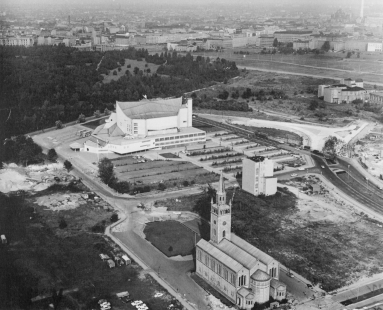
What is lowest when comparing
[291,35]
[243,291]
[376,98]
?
[243,291]

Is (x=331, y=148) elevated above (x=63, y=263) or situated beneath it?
elevated above

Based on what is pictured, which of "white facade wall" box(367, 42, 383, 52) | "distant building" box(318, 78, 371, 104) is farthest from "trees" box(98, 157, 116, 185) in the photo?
"white facade wall" box(367, 42, 383, 52)

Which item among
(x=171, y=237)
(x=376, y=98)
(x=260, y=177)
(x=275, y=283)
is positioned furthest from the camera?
(x=376, y=98)

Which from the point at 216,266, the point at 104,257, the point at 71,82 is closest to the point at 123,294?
the point at 104,257

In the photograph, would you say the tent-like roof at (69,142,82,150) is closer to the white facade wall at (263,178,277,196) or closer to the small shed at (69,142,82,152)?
the small shed at (69,142,82,152)

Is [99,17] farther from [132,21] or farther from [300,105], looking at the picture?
[300,105]

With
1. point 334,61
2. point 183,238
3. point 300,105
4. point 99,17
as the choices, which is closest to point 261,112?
point 300,105

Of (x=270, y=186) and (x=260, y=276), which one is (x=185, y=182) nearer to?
(x=270, y=186)
